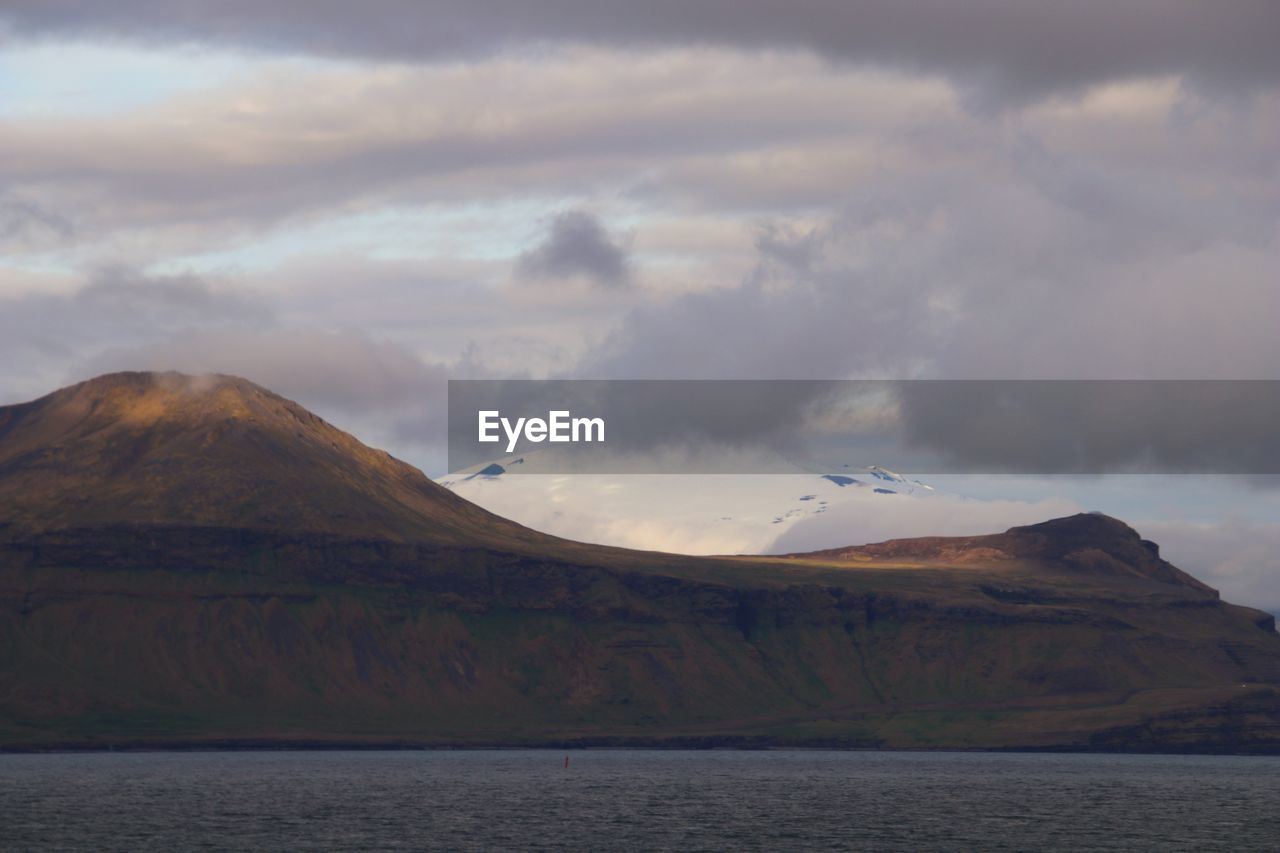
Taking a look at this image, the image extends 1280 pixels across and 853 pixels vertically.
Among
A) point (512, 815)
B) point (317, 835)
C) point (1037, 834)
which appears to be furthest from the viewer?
point (512, 815)

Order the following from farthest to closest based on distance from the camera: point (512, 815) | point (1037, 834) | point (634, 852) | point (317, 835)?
point (512, 815) < point (1037, 834) < point (317, 835) < point (634, 852)

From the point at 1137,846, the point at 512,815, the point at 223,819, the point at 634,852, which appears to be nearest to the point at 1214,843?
the point at 1137,846

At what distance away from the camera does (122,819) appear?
179 m

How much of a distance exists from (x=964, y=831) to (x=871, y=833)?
1068 cm

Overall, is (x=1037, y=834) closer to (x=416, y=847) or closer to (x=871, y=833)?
(x=871, y=833)

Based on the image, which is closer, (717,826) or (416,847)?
(416,847)

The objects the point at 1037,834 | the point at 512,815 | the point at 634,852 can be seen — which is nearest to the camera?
the point at 634,852

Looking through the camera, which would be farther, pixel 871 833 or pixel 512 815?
pixel 512 815

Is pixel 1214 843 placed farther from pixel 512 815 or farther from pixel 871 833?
pixel 512 815

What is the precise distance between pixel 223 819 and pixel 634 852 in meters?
47.7

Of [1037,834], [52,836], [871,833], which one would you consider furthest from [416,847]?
[1037,834]

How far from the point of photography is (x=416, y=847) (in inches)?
6137

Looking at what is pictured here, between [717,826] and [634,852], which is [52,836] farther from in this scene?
[717,826]

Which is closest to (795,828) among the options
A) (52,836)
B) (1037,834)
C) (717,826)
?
(717,826)
